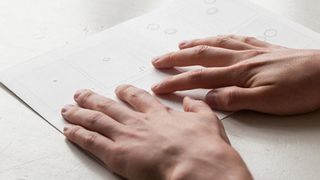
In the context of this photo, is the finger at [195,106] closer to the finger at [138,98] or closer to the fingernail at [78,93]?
the finger at [138,98]

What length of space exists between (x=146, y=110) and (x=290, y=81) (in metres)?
0.22

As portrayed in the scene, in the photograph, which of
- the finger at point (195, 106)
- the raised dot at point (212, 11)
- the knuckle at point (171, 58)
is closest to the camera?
the finger at point (195, 106)

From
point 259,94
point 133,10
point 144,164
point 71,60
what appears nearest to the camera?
point 144,164

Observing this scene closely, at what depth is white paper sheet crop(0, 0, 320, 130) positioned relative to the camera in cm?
81

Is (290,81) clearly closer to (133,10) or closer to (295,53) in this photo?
(295,53)

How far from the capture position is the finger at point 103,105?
741mm

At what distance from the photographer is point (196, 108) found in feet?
2.48

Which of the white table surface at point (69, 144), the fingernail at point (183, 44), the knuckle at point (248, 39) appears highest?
the knuckle at point (248, 39)

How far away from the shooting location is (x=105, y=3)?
1039mm

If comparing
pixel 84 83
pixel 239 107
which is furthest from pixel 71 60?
pixel 239 107

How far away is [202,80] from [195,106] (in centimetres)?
6

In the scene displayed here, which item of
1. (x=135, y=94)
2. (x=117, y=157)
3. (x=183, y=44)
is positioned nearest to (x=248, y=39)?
(x=183, y=44)

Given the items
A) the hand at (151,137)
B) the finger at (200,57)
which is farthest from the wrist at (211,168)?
the finger at (200,57)

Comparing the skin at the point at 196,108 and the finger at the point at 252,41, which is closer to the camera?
the skin at the point at 196,108
